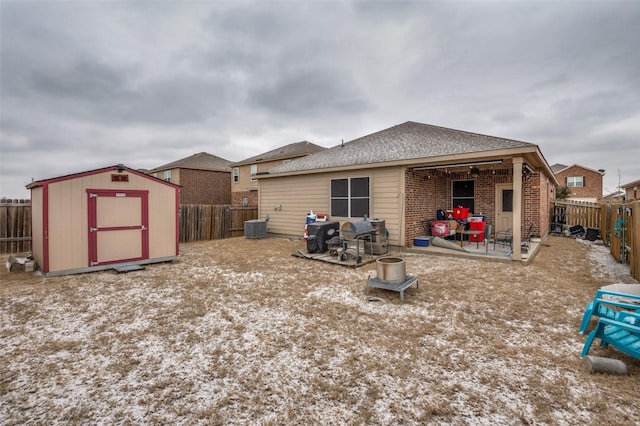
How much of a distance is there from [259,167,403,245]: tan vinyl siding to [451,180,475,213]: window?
4.17 metres

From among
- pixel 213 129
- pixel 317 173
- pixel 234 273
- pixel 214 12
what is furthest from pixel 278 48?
pixel 213 129

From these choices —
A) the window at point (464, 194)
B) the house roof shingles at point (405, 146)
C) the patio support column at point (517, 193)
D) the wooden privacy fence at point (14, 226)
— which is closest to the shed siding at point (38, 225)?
the wooden privacy fence at point (14, 226)

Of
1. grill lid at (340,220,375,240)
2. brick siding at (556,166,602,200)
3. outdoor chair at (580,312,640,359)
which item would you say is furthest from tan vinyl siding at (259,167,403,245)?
brick siding at (556,166,602,200)

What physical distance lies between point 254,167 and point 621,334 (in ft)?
69.0

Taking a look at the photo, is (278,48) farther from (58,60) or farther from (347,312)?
(347,312)

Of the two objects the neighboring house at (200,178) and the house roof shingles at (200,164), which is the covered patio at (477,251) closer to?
the neighboring house at (200,178)

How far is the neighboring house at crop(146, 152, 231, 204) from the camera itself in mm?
22578

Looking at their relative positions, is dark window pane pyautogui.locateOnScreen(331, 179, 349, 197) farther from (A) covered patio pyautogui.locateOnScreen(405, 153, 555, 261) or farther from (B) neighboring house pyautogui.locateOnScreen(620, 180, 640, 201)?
(B) neighboring house pyautogui.locateOnScreen(620, 180, 640, 201)

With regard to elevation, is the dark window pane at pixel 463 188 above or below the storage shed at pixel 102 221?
above

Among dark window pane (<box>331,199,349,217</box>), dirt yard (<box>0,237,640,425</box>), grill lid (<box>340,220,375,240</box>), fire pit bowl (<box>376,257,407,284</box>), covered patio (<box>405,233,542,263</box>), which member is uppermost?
dark window pane (<box>331,199,349,217</box>)

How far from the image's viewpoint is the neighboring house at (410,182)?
8211mm

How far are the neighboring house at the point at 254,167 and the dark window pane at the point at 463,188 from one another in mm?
10638

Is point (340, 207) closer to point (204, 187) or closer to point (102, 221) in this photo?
point (102, 221)

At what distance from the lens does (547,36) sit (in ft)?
32.3
